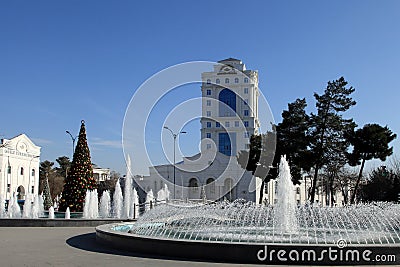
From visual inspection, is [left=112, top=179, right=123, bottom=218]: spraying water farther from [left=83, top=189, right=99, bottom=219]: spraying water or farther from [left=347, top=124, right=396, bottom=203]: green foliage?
[left=347, top=124, right=396, bottom=203]: green foliage

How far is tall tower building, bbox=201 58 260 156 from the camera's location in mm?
85312

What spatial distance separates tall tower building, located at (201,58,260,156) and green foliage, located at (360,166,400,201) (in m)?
36.6

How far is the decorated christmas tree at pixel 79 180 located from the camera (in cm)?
2853

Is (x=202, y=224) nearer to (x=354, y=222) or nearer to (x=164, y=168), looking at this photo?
(x=354, y=222)

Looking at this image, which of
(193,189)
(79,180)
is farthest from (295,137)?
(193,189)

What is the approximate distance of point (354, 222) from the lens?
16.6 meters

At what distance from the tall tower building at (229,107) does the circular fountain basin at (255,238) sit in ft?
211

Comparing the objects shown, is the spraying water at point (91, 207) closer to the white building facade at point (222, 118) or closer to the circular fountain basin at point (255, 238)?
the circular fountain basin at point (255, 238)

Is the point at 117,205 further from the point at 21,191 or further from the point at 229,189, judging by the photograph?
the point at 229,189

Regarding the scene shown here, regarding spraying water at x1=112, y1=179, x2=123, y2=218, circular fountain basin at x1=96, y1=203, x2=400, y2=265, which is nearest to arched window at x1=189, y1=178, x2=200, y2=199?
spraying water at x1=112, y1=179, x2=123, y2=218

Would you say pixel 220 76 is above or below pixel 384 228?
above

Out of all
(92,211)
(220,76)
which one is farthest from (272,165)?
(220,76)

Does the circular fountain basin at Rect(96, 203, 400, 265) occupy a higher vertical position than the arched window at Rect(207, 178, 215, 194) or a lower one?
lower

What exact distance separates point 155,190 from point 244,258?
210 feet
